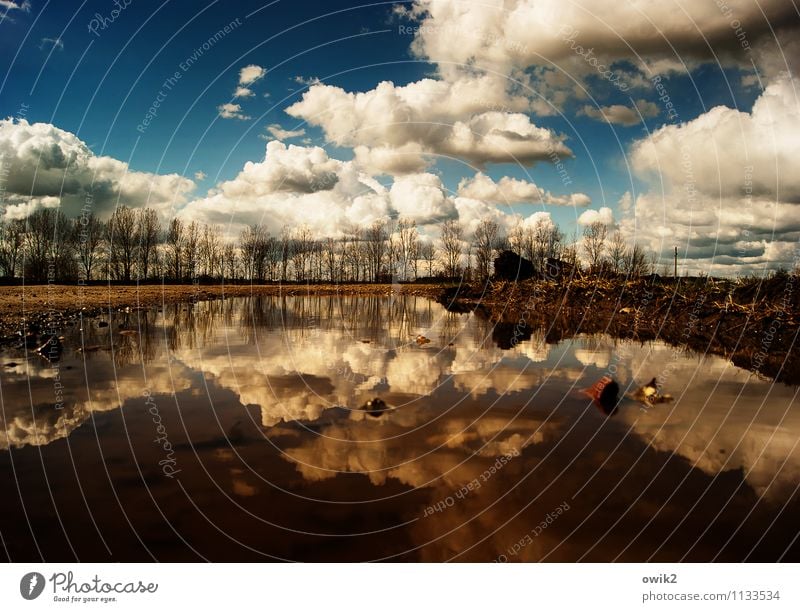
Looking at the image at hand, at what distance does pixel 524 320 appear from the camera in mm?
28156

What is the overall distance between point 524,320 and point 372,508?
23.9 m

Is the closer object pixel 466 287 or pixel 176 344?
pixel 176 344

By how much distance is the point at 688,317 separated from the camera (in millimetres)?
26375

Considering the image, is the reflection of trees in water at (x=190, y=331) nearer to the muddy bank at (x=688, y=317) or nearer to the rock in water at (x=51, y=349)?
the rock in water at (x=51, y=349)

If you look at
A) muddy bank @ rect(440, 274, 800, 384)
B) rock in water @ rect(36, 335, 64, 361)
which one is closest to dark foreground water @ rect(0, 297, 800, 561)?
rock in water @ rect(36, 335, 64, 361)

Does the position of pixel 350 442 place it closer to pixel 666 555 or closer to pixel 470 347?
pixel 666 555

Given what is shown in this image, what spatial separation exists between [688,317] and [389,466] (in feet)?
83.4

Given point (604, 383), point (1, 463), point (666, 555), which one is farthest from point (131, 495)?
point (604, 383)
